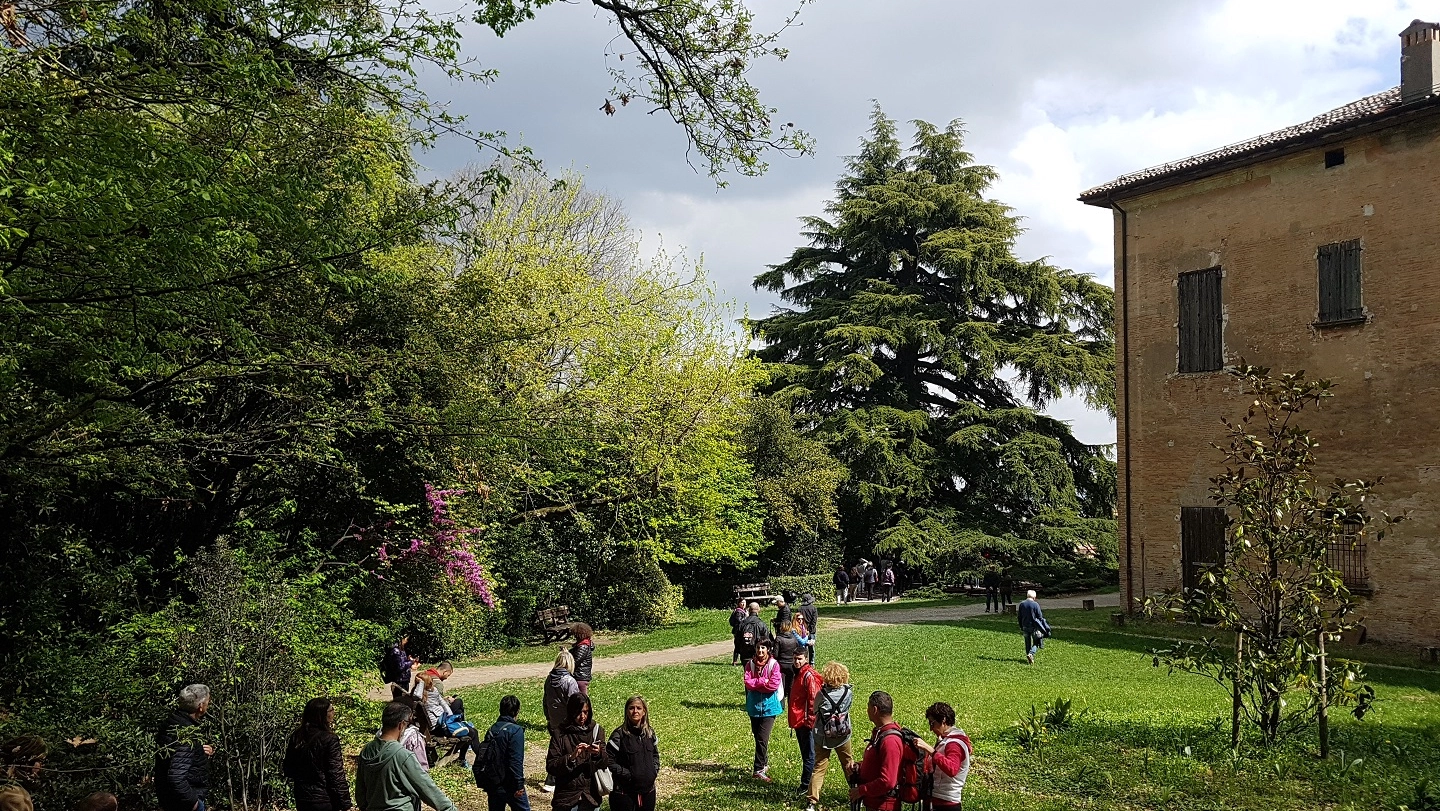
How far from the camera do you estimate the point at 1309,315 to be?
61.9ft

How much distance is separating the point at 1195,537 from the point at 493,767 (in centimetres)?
1755

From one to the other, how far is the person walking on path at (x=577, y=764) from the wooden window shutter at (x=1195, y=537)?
54.8 feet

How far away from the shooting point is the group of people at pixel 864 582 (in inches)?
1219

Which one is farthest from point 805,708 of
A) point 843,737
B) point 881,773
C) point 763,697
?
point 881,773

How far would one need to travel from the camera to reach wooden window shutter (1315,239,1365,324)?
18.3m

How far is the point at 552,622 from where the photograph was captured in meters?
23.8

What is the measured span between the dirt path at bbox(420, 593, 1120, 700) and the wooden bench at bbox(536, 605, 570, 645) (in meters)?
3.48

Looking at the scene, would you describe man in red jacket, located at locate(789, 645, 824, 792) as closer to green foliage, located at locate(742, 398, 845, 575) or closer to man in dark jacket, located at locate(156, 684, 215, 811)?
man in dark jacket, located at locate(156, 684, 215, 811)

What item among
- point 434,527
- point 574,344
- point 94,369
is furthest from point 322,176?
point 574,344

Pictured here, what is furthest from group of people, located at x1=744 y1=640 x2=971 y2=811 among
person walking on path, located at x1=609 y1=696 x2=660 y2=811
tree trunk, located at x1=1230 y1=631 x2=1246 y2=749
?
tree trunk, located at x1=1230 y1=631 x2=1246 y2=749

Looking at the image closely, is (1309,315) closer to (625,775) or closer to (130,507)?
(625,775)

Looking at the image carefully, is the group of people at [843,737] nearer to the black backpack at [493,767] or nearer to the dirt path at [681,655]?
the black backpack at [493,767]

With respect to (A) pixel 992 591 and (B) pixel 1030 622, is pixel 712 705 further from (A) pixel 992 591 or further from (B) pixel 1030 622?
(A) pixel 992 591

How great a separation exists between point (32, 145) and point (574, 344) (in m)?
16.3
